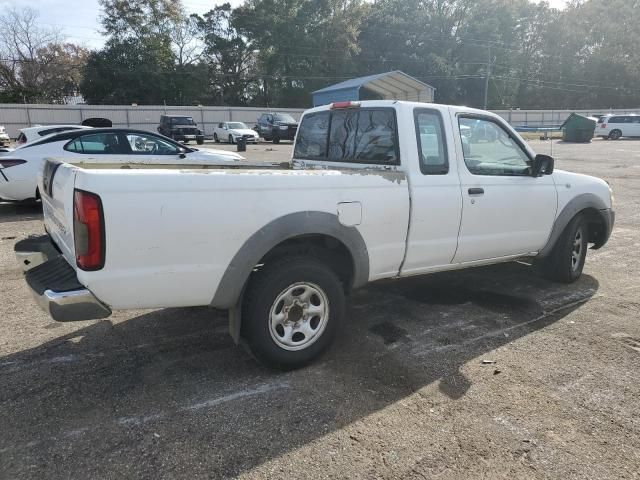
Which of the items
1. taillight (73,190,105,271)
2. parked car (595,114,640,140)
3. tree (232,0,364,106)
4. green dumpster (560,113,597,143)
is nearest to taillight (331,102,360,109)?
taillight (73,190,105,271)

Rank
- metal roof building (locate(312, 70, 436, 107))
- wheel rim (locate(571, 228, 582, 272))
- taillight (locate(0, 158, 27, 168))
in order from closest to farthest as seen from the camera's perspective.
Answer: wheel rim (locate(571, 228, 582, 272)) → taillight (locate(0, 158, 27, 168)) → metal roof building (locate(312, 70, 436, 107))

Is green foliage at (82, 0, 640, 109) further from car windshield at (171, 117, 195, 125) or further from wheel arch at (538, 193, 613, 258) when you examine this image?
wheel arch at (538, 193, 613, 258)

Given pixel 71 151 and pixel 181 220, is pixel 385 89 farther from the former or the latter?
pixel 181 220

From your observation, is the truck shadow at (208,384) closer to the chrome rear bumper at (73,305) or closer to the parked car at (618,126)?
the chrome rear bumper at (73,305)

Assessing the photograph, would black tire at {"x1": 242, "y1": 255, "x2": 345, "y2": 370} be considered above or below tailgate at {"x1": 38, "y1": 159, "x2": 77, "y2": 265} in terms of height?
below

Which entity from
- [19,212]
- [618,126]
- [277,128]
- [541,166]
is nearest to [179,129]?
Result: [277,128]

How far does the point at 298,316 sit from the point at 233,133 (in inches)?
1141

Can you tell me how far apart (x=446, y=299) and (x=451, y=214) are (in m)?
1.24

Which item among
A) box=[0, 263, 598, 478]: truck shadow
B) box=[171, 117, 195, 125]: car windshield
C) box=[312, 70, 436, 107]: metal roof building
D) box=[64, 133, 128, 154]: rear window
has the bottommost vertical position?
box=[0, 263, 598, 478]: truck shadow

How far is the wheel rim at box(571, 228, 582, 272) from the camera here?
17.6 ft

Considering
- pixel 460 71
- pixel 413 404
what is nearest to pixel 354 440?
pixel 413 404

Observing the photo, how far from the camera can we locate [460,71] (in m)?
62.0

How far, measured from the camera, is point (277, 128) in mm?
31812

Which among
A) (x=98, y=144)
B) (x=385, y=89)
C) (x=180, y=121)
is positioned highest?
(x=385, y=89)
